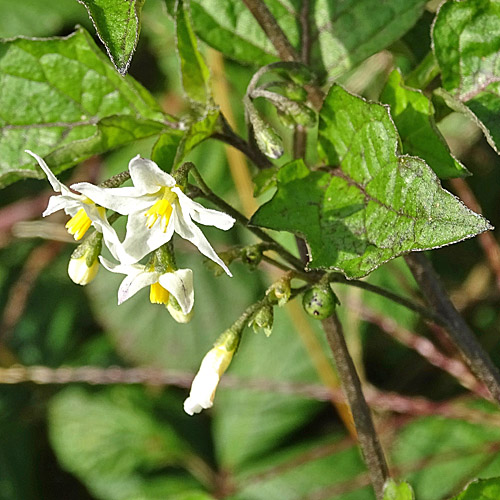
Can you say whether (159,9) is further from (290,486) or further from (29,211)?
(290,486)

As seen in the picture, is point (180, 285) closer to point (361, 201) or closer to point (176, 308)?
point (176, 308)

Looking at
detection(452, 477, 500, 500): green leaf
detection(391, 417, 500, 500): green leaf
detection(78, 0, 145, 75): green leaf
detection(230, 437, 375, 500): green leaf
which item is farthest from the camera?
detection(230, 437, 375, 500): green leaf

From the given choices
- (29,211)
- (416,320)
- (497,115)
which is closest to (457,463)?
(416,320)

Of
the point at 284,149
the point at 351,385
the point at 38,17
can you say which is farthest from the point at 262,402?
the point at 38,17

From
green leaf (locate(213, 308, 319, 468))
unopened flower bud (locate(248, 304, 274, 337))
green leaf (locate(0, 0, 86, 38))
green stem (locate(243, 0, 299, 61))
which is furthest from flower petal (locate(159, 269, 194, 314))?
green leaf (locate(0, 0, 86, 38))

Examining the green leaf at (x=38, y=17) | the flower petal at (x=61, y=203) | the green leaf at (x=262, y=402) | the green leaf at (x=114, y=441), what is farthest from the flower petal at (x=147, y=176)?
the green leaf at (x=38, y=17)

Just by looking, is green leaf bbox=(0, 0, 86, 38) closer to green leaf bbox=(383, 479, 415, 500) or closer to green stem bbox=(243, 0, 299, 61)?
green stem bbox=(243, 0, 299, 61)

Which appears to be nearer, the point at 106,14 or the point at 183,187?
the point at 106,14
